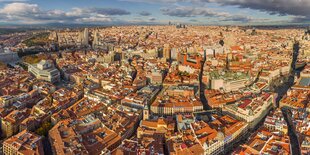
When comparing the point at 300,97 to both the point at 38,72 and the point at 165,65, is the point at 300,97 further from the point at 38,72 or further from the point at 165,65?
the point at 38,72

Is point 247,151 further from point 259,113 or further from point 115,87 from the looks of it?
point 115,87

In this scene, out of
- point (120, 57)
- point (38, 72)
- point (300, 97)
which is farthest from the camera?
point (120, 57)

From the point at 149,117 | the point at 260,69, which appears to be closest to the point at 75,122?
the point at 149,117

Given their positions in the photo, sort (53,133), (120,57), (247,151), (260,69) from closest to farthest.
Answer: (247,151) < (53,133) < (260,69) < (120,57)

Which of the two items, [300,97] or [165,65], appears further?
[165,65]

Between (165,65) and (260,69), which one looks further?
(165,65)

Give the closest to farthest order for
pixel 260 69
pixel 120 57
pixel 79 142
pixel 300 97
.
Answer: pixel 79 142 < pixel 300 97 < pixel 260 69 < pixel 120 57

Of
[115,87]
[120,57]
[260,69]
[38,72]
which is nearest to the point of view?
[115,87]

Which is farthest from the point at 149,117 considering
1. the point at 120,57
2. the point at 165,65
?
the point at 120,57
